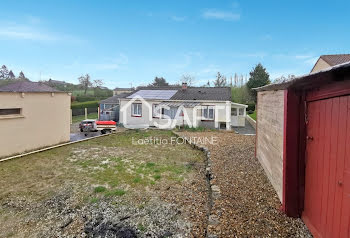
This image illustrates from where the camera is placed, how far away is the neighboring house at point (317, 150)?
2559mm

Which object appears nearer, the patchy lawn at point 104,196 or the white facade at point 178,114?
the patchy lawn at point 104,196

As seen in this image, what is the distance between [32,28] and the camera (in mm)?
16516

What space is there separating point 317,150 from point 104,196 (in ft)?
17.9

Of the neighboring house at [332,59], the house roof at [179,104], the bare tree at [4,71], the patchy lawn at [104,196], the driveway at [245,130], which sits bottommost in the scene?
the patchy lawn at [104,196]

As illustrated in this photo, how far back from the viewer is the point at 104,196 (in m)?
5.95

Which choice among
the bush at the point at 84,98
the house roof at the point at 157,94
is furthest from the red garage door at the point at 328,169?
the bush at the point at 84,98

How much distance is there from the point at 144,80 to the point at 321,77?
58172mm

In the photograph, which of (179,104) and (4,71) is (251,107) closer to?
(179,104)

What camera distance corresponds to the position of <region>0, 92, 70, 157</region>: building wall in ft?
34.8

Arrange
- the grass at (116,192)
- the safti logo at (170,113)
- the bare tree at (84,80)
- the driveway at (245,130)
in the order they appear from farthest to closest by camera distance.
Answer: the bare tree at (84,80)
the safti logo at (170,113)
the driveway at (245,130)
the grass at (116,192)

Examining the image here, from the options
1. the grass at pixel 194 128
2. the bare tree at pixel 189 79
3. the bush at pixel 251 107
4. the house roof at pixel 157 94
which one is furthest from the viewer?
the bare tree at pixel 189 79

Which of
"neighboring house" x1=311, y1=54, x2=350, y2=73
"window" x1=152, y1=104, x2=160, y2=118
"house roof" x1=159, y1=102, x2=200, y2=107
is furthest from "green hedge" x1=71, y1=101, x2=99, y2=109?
"neighboring house" x1=311, y1=54, x2=350, y2=73

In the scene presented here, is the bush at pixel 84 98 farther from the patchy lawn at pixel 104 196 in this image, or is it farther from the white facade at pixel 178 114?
the patchy lawn at pixel 104 196

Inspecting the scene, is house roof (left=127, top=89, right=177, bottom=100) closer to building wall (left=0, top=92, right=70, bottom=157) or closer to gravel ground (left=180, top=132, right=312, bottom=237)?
building wall (left=0, top=92, right=70, bottom=157)
